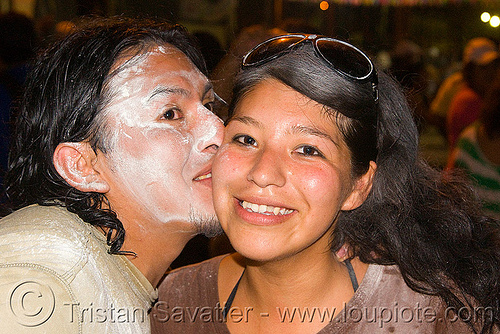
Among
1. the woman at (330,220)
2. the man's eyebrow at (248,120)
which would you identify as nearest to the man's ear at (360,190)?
the woman at (330,220)

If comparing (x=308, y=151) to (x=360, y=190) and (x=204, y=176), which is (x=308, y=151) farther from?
(x=204, y=176)

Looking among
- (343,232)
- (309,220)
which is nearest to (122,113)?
(309,220)

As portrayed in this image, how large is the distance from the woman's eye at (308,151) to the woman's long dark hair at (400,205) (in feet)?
0.45

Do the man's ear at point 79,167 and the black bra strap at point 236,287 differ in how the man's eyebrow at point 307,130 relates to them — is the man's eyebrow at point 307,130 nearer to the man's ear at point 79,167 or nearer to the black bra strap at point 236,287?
the black bra strap at point 236,287

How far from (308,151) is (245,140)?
0.27m

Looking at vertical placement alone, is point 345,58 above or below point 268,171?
above

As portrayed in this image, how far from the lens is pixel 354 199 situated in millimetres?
2125

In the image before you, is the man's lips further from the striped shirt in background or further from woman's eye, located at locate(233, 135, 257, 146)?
the striped shirt in background

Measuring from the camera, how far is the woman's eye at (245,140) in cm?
204

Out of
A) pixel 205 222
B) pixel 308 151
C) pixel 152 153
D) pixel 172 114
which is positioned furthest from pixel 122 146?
pixel 308 151

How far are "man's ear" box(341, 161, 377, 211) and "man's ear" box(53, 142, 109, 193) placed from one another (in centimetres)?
102

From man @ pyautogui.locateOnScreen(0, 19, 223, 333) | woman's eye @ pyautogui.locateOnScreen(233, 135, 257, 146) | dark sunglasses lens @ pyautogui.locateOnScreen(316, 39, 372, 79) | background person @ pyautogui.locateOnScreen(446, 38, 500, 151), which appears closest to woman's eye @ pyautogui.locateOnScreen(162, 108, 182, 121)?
man @ pyautogui.locateOnScreen(0, 19, 223, 333)

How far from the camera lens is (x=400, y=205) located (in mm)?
2242

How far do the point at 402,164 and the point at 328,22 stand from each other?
214 inches
